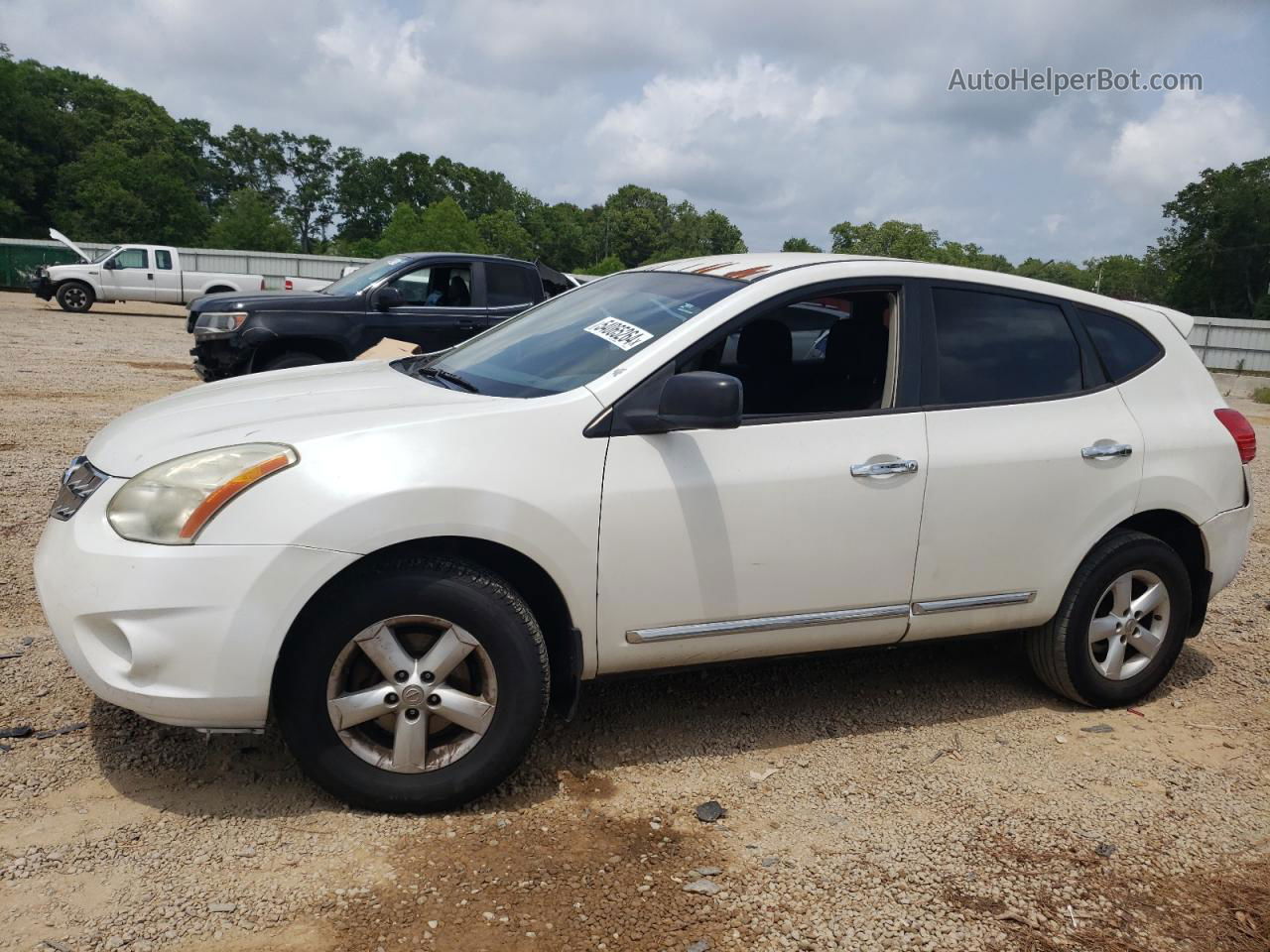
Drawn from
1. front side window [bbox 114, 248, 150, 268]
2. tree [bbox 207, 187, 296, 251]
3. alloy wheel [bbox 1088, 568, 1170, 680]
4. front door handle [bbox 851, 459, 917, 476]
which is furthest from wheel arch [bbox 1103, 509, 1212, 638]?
tree [bbox 207, 187, 296, 251]

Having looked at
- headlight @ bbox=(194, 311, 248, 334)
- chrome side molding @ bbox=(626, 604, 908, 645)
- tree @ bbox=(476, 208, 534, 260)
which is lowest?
chrome side molding @ bbox=(626, 604, 908, 645)

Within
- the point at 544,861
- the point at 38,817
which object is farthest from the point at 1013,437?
the point at 38,817

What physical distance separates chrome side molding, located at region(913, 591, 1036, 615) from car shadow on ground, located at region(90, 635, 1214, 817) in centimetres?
24

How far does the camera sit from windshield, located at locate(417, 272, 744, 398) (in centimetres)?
348

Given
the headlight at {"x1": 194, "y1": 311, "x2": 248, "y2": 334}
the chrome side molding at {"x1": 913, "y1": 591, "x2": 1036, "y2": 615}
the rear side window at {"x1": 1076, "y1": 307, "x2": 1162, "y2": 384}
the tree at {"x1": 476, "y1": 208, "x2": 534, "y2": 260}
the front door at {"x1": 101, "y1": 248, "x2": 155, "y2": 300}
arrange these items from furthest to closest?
the tree at {"x1": 476, "y1": 208, "x2": 534, "y2": 260}, the front door at {"x1": 101, "y1": 248, "x2": 155, "y2": 300}, the headlight at {"x1": 194, "y1": 311, "x2": 248, "y2": 334}, the rear side window at {"x1": 1076, "y1": 307, "x2": 1162, "y2": 384}, the chrome side molding at {"x1": 913, "y1": 591, "x2": 1036, "y2": 615}

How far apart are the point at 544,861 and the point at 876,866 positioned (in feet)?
3.15

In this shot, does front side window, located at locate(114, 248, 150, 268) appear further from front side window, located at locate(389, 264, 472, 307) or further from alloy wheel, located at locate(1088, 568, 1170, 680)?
alloy wheel, located at locate(1088, 568, 1170, 680)

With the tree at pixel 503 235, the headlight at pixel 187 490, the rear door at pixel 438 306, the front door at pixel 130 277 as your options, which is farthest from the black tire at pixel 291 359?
the tree at pixel 503 235

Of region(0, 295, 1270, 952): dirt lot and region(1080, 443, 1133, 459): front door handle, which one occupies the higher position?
region(1080, 443, 1133, 459): front door handle

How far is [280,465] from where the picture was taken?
290cm

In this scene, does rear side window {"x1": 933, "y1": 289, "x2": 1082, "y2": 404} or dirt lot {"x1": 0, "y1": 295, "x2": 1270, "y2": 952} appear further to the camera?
rear side window {"x1": 933, "y1": 289, "x2": 1082, "y2": 404}

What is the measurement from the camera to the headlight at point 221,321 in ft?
29.7

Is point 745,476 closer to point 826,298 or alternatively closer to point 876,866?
point 826,298

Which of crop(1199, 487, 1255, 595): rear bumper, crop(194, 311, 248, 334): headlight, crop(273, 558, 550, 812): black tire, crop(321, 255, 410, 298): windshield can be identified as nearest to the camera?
crop(273, 558, 550, 812): black tire
